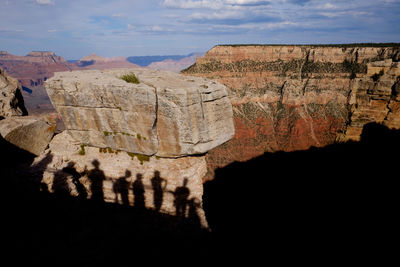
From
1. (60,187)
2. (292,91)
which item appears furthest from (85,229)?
(292,91)

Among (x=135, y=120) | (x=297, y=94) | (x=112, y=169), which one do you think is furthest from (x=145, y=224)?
(x=297, y=94)

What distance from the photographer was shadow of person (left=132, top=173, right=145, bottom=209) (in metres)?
9.94

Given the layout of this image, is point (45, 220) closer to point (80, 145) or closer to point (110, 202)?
point (110, 202)

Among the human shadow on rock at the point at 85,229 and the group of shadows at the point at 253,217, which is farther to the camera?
the group of shadows at the point at 253,217

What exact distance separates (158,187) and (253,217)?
770 inches

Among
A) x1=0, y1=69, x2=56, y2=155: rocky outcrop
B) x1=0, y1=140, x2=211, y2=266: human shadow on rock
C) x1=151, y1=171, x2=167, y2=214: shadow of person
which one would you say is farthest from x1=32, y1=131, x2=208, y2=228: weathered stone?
x1=0, y1=69, x2=56, y2=155: rocky outcrop

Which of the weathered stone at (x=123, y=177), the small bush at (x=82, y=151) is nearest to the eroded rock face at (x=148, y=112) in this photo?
the weathered stone at (x=123, y=177)

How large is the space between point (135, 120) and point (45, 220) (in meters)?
5.24

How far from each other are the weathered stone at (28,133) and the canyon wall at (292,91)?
2823cm

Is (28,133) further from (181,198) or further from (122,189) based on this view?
(181,198)

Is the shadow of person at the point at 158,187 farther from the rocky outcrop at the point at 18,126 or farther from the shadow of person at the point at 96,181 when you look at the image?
the rocky outcrop at the point at 18,126

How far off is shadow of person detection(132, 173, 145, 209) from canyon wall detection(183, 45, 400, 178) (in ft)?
89.3

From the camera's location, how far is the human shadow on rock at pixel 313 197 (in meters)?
22.1

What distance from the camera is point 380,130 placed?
33406 mm
